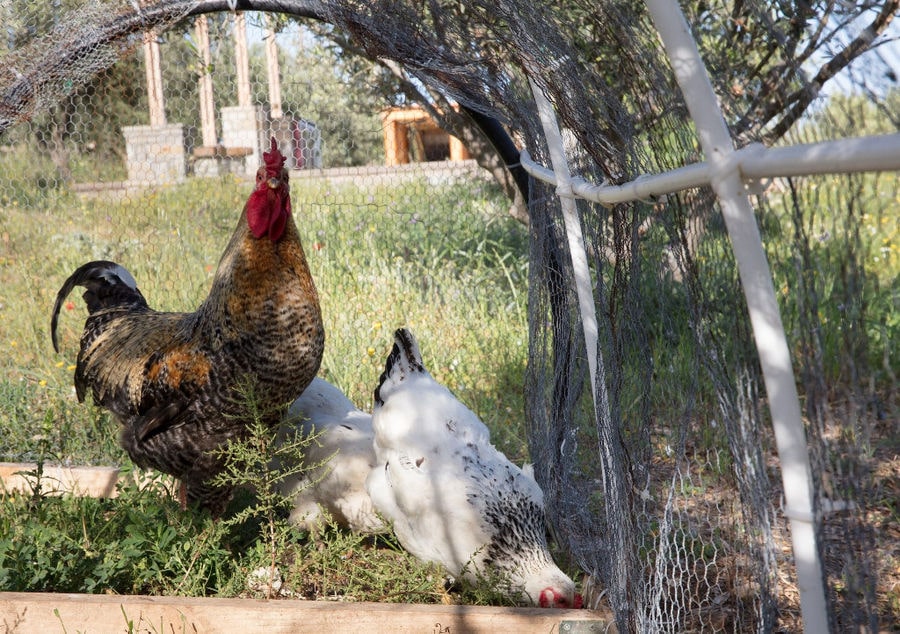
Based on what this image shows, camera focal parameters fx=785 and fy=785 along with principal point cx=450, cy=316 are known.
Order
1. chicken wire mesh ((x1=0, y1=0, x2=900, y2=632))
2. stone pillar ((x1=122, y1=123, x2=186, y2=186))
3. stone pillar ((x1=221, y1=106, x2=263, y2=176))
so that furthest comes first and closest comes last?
stone pillar ((x1=122, y1=123, x2=186, y2=186))
stone pillar ((x1=221, y1=106, x2=263, y2=176))
chicken wire mesh ((x1=0, y1=0, x2=900, y2=632))

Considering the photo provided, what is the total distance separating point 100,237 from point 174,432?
456 cm

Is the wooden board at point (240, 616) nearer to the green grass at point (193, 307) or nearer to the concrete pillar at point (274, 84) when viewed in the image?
the green grass at point (193, 307)

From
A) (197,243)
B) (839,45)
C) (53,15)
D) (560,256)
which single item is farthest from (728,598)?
(197,243)

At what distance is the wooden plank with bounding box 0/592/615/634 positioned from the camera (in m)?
2.30

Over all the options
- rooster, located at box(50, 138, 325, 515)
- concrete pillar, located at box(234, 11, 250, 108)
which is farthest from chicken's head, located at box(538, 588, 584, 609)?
concrete pillar, located at box(234, 11, 250, 108)

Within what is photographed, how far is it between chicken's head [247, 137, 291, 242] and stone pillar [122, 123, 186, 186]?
150 inches

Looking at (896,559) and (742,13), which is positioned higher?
(742,13)

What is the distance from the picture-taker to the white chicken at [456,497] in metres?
2.59

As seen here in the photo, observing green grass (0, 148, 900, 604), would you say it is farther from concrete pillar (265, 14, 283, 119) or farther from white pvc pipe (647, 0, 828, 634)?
concrete pillar (265, 14, 283, 119)

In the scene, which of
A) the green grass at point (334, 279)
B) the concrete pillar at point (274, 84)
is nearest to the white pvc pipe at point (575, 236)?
the green grass at point (334, 279)

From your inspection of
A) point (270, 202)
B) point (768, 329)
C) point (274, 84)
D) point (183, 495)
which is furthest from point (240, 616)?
point (274, 84)

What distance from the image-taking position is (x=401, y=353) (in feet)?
10.2

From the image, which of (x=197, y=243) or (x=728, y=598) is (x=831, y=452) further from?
(x=197, y=243)

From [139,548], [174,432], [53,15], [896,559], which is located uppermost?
[53,15]
